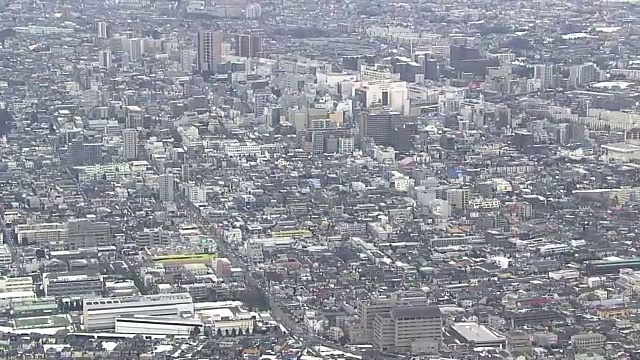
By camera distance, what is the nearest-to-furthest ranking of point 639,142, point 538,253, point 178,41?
point 538,253 → point 639,142 → point 178,41

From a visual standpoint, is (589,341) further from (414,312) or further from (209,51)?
(209,51)

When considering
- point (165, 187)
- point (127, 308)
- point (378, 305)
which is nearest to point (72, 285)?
point (127, 308)

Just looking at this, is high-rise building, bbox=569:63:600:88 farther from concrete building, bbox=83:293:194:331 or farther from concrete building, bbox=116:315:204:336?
concrete building, bbox=116:315:204:336

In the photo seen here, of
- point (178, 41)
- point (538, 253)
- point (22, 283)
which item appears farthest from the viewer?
point (178, 41)

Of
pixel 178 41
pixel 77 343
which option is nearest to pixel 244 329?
pixel 77 343

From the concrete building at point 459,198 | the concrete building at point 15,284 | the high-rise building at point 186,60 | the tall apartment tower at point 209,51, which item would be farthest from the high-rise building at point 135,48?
the concrete building at point 15,284

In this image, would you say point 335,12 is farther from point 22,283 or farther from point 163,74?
point 22,283

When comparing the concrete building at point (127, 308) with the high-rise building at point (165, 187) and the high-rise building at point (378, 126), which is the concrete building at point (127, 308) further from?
the high-rise building at point (378, 126)
